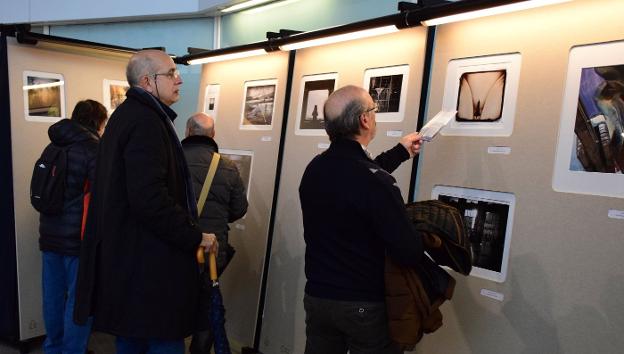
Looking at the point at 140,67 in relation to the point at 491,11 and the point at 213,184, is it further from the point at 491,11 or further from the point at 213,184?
the point at 491,11

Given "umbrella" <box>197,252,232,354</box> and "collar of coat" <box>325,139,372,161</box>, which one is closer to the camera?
"collar of coat" <box>325,139,372,161</box>

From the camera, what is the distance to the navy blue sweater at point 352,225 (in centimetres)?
169

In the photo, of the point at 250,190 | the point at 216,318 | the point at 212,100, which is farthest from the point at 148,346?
the point at 212,100

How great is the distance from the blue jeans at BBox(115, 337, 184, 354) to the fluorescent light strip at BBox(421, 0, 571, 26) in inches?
67.5

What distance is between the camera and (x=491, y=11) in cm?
204

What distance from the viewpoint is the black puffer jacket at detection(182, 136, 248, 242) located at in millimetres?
2803

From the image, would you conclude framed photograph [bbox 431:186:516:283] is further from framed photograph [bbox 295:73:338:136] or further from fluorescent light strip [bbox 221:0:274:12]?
fluorescent light strip [bbox 221:0:274:12]

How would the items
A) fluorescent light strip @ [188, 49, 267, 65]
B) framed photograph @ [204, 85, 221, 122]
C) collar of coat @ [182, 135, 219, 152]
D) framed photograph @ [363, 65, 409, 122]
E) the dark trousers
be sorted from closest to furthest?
the dark trousers → framed photograph @ [363, 65, 409, 122] → collar of coat @ [182, 135, 219, 152] → fluorescent light strip @ [188, 49, 267, 65] → framed photograph @ [204, 85, 221, 122]

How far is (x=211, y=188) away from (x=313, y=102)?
82cm

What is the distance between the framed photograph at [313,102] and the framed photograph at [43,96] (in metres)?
1.90

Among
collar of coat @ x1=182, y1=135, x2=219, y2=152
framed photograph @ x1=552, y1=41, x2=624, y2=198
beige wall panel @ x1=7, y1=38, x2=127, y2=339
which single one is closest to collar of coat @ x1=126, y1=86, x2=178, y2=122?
collar of coat @ x1=182, y1=135, x2=219, y2=152

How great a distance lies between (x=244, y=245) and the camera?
357cm

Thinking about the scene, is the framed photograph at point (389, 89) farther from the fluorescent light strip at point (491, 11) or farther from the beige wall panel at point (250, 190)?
the beige wall panel at point (250, 190)

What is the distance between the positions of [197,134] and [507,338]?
1.88 meters
